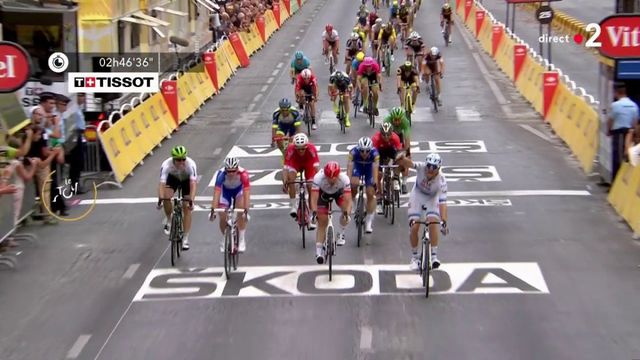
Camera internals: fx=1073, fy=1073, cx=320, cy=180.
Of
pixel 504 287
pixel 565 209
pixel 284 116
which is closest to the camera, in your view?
pixel 504 287

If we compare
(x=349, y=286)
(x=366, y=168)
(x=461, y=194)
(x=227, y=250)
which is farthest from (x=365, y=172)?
(x=461, y=194)

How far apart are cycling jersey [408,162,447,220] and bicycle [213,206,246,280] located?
Answer: 2.53 m

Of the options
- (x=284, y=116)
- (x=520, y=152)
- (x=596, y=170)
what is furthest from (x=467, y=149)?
(x=284, y=116)

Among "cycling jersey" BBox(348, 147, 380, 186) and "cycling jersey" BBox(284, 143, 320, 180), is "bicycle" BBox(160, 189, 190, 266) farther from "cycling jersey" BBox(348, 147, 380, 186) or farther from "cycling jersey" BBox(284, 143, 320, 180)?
"cycling jersey" BBox(348, 147, 380, 186)

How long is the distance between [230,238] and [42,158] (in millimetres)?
5126

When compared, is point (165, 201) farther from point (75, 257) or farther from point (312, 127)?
point (312, 127)

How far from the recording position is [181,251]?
16.9 m

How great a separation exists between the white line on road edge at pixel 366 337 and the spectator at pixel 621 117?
8156mm

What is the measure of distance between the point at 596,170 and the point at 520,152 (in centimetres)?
312

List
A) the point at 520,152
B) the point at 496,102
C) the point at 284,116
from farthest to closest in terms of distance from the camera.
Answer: the point at 496,102
the point at 520,152
the point at 284,116

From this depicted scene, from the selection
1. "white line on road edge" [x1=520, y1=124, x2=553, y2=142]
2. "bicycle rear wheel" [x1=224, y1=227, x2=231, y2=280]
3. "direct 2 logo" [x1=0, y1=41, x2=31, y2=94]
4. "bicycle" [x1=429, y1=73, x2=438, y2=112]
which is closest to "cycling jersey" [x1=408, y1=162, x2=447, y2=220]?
"bicycle rear wheel" [x1=224, y1=227, x2=231, y2=280]

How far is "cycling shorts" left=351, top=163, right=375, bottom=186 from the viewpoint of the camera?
17.0 m

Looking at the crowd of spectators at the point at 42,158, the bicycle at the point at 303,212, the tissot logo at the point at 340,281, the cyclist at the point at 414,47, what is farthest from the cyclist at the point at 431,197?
the cyclist at the point at 414,47

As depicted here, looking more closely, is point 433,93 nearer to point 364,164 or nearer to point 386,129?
point 386,129
